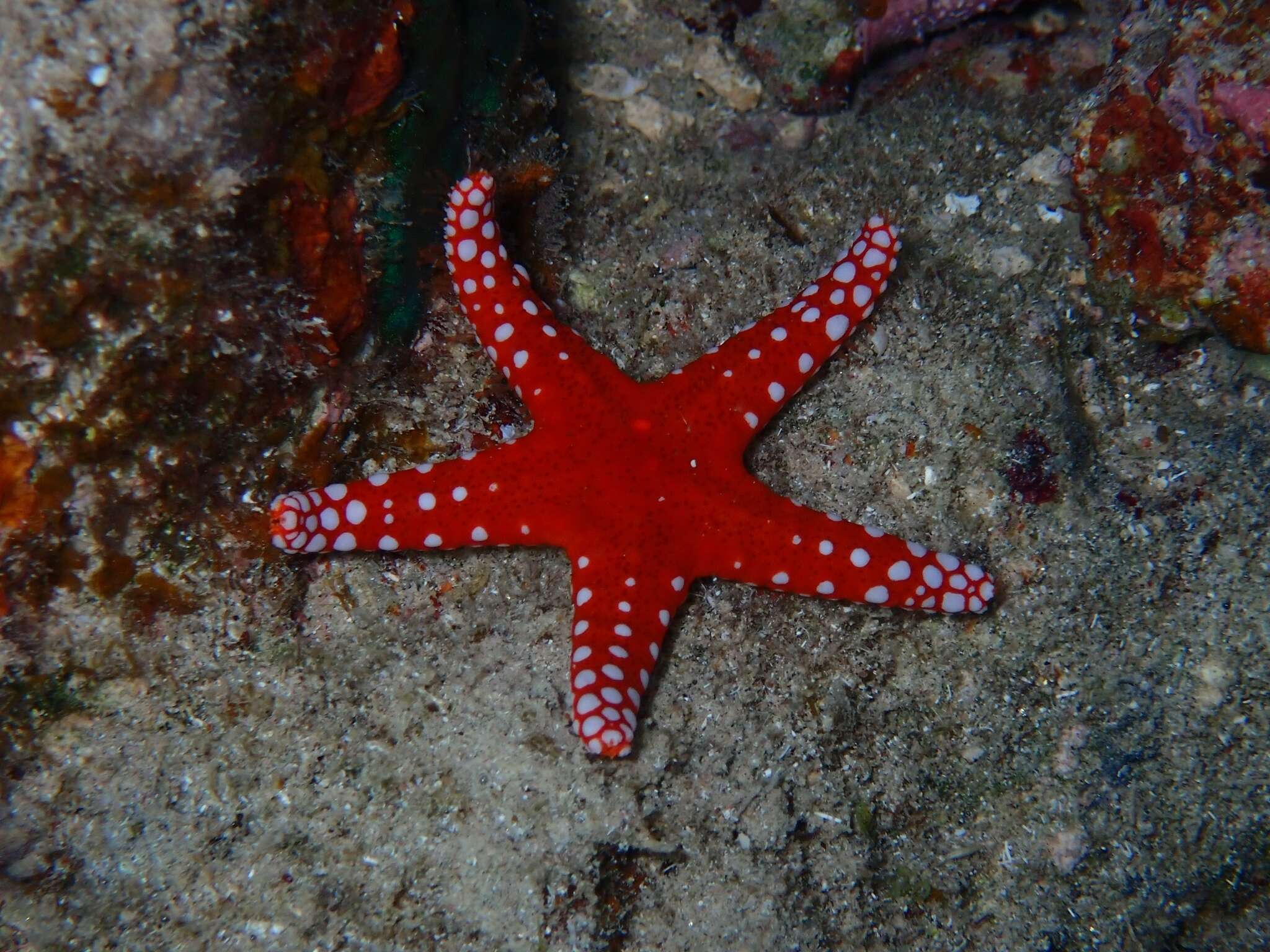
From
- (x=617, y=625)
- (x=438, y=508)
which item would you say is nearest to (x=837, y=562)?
(x=617, y=625)

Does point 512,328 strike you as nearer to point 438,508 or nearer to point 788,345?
point 438,508

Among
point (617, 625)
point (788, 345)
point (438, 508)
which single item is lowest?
point (617, 625)

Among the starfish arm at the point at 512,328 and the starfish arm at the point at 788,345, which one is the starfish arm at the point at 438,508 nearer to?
the starfish arm at the point at 512,328

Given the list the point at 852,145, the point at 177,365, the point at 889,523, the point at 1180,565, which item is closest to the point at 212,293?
the point at 177,365

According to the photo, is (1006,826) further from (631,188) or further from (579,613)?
(631,188)

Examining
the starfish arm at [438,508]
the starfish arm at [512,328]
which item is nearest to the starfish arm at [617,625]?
the starfish arm at [438,508]

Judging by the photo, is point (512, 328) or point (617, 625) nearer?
point (617, 625)

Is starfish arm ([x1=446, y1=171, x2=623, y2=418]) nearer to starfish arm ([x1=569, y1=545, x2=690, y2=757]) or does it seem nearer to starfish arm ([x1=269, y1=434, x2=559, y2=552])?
starfish arm ([x1=269, y1=434, x2=559, y2=552])
